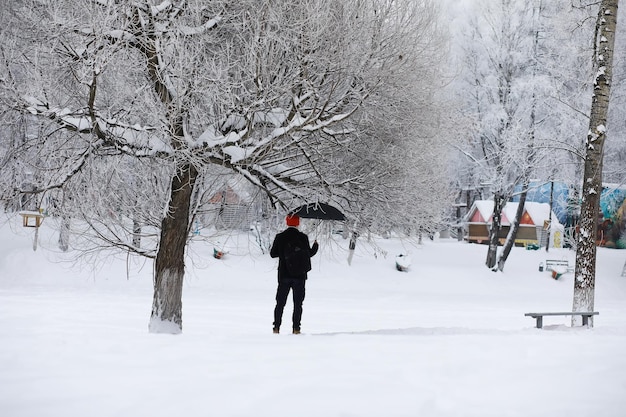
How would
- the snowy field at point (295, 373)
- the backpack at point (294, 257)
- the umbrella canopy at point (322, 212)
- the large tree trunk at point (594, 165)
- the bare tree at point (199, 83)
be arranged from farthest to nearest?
the large tree trunk at point (594, 165) < the umbrella canopy at point (322, 212) < the backpack at point (294, 257) < the bare tree at point (199, 83) < the snowy field at point (295, 373)

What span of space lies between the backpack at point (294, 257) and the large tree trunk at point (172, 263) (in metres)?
1.85

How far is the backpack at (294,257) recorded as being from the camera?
27.4 feet

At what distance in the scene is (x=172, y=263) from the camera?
9.29 meters

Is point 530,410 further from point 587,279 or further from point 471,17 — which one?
point 471,17

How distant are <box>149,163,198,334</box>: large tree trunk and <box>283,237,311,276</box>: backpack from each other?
1845 mm

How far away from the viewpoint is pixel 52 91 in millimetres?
8250

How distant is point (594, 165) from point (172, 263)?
717cm

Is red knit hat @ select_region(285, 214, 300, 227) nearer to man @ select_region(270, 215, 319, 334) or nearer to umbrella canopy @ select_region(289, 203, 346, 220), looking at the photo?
man @ select_region(270, 215, 319, 334)

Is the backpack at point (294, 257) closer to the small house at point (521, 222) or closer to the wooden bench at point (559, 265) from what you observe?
the wooden bench at point (559, 265)

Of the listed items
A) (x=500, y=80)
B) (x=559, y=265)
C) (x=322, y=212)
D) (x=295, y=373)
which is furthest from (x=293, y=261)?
(x=559, y=265)

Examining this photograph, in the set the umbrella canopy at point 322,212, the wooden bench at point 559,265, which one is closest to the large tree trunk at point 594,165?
the umbrella canopy at point 322,212

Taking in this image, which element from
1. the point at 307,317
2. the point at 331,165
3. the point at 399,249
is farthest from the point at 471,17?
the point at 331,165

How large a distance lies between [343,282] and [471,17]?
12113mm

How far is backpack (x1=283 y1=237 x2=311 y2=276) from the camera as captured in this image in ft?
27.4
